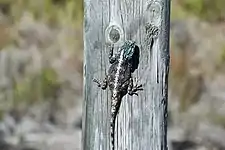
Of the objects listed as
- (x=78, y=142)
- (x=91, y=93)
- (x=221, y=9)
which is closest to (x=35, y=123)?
(x=78, y=142)

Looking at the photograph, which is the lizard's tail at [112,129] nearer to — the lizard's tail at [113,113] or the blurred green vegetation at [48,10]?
the lizard's tail at [113,113]

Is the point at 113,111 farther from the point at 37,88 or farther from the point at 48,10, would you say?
the point at 48,10

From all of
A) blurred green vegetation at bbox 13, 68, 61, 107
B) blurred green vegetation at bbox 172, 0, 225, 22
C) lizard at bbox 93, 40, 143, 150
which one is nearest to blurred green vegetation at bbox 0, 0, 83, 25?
blurred green vegetation at bbox 13, 68, 61, 107

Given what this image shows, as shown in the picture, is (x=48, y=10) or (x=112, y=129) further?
(x=48, y=10)

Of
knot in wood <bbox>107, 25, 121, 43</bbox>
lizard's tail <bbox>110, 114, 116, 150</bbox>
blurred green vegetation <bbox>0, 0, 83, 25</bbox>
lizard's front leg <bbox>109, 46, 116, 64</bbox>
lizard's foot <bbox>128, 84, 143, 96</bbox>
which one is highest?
blurred green vegetation <bbox>0, 0, 83, 25</bbox>

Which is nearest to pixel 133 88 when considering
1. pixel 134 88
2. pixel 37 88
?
pixel 134 88

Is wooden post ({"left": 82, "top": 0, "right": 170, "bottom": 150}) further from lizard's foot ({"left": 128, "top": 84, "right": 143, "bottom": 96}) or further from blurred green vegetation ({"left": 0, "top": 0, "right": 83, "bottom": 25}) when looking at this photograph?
blurred green vegetation ({"left": 0, "top": 0, "right": 83, "bottom": 25})

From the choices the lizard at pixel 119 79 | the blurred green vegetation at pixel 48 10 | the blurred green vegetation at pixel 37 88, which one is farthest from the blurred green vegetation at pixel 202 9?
the lizard at pixel 119 79
